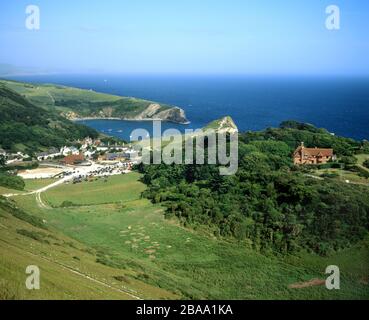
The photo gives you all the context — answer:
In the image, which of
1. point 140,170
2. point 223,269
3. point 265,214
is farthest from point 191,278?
point 140,170

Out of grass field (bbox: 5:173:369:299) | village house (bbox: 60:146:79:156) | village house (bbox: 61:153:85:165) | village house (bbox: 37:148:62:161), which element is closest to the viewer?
grass field (bbox: 5:173:369:299)

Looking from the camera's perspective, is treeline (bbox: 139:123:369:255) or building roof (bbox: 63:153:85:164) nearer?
treeline (bbox: 139:123:369:255)

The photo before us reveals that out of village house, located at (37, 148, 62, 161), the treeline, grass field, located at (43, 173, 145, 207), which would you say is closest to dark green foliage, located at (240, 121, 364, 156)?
the treeline

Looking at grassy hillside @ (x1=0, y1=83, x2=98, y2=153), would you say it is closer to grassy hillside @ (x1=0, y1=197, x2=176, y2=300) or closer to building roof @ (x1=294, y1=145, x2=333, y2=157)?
building roof @ (x1=294, y1=145, x2=333, y2=157)

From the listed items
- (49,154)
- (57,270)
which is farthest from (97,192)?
(49,154)

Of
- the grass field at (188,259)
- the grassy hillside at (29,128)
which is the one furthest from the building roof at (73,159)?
the grass field at (188,259)

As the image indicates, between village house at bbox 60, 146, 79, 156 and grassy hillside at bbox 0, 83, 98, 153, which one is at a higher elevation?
grassy hillside at bbox 0, 83, 98, 153

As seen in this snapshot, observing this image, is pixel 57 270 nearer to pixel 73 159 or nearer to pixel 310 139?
pixel 310 139
